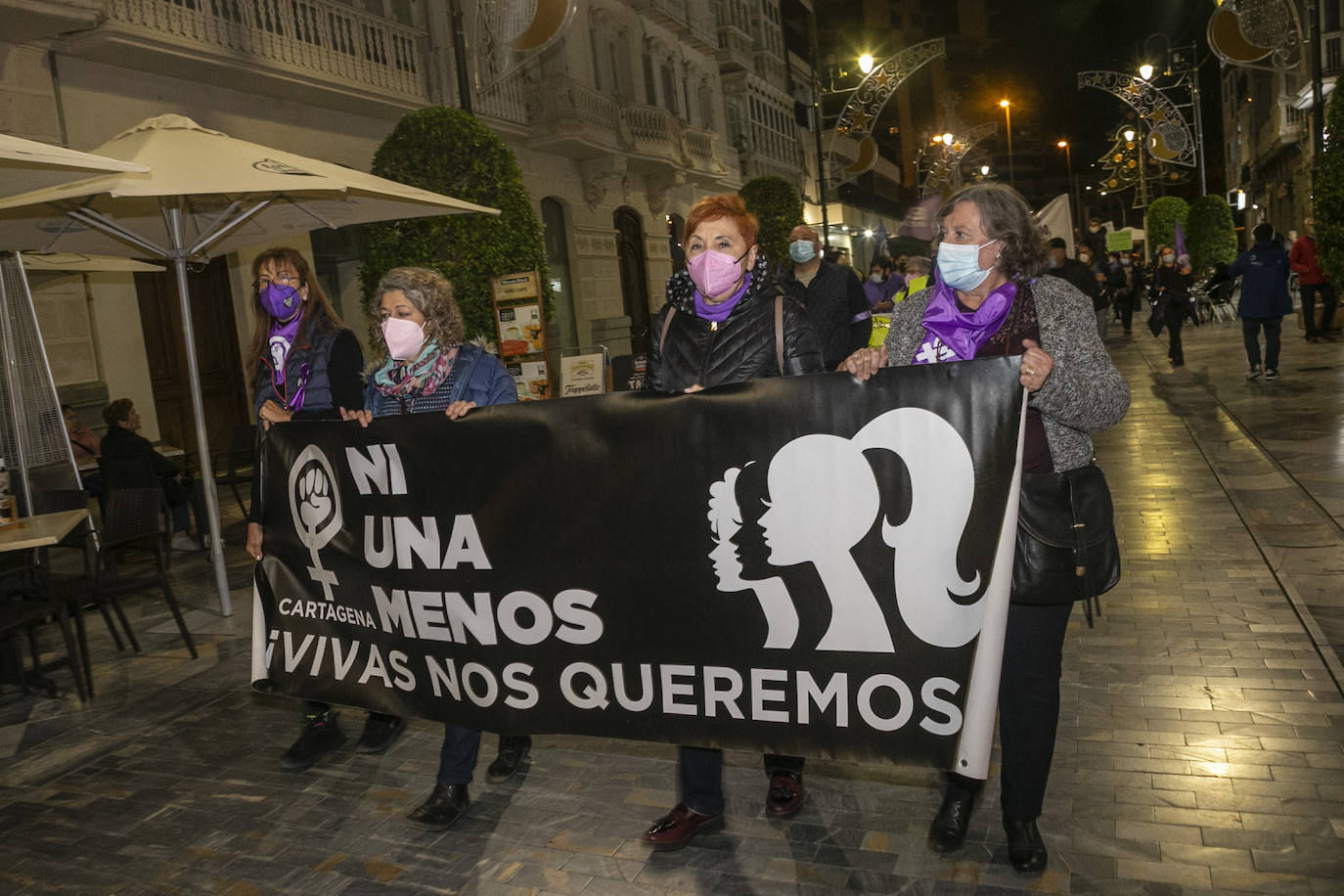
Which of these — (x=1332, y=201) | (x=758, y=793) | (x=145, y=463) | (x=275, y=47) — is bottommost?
(x=758, y=793)

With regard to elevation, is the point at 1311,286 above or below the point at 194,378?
below

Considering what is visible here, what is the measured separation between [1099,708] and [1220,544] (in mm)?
2824

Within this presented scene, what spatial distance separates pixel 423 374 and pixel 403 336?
0.15m

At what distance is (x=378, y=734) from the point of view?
465 centimetres

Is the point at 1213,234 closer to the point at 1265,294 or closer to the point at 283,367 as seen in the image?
the point at 1265,294

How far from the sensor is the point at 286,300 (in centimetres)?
484

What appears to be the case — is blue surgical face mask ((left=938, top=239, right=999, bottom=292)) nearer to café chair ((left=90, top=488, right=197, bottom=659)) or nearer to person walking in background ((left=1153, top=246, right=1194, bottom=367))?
café chair ((left=90, top=488, right=197, bottom=659))

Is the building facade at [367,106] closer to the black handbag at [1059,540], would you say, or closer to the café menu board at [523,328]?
the café menu board at [523,328]

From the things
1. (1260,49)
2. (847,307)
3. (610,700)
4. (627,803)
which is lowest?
(627,803)

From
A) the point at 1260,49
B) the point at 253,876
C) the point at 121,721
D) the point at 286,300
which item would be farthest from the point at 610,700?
the point at 1260,49

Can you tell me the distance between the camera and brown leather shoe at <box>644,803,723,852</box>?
3473 millimetres

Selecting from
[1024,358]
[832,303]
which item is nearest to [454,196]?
[832,303]

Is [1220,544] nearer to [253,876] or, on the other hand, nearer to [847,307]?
[847,307]

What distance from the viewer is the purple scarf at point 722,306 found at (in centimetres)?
358
